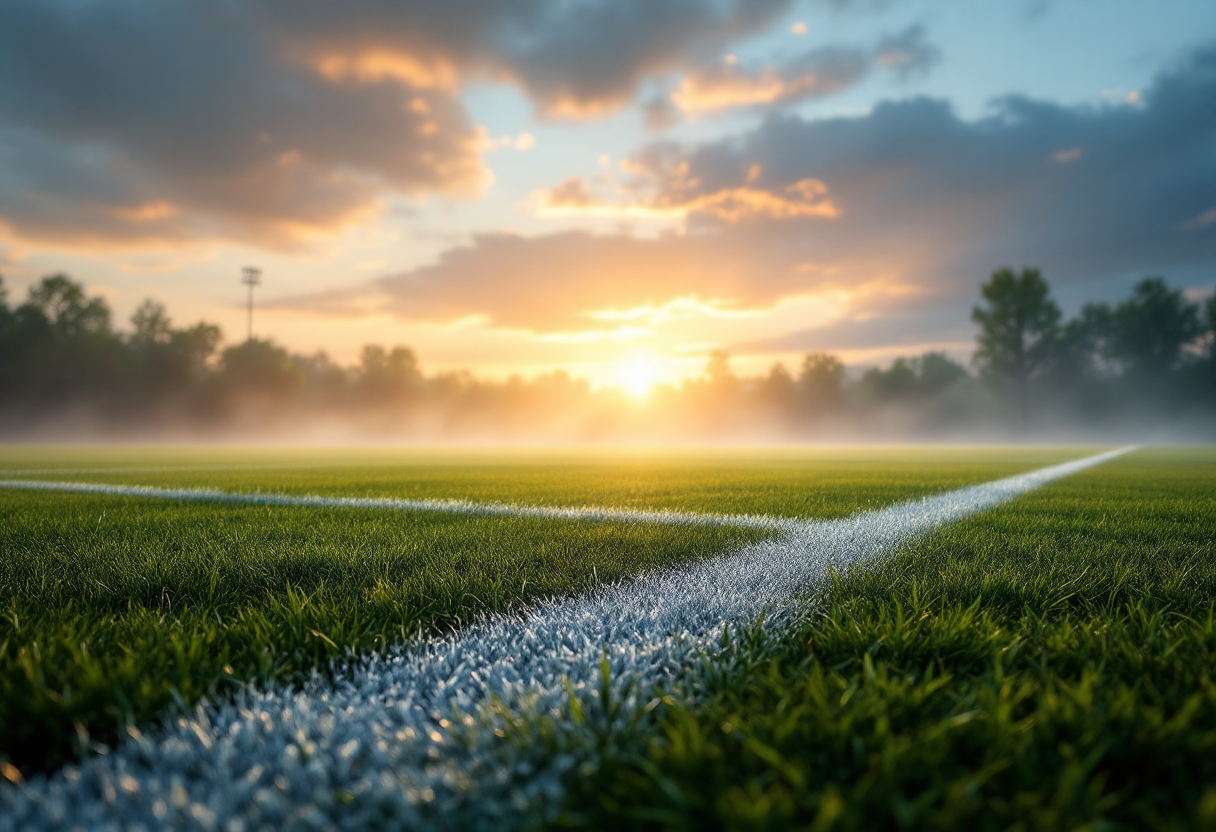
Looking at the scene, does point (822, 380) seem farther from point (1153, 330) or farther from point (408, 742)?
point (408, 742)

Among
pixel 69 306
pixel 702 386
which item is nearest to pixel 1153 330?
pixel 702 386

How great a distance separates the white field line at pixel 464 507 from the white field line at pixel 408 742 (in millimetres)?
2033

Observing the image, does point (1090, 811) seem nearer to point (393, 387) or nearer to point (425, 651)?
point (425, 651)

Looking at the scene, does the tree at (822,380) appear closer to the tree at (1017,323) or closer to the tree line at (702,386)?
the tree line at (702,386)

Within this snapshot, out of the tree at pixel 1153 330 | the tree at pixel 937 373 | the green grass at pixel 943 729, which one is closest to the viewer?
the green grass at pixel 943 729

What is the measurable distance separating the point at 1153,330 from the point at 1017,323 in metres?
15.8

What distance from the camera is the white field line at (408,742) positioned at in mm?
853

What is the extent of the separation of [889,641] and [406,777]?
1012mm

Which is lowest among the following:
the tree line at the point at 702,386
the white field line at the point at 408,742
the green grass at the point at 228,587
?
the white field line at the point at 408,742

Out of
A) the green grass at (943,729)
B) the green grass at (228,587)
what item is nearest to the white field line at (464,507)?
the green grass at (228,587)

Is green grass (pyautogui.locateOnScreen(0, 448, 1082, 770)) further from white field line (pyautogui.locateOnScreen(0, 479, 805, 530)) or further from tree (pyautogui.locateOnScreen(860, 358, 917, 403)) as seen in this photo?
tree (pyautogui.locateOnScreen(860, 358, 917, 403))

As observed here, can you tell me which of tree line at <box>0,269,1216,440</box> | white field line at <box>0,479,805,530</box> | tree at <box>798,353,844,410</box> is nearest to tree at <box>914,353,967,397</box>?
tree line at <box>0,269,1216,440</box>

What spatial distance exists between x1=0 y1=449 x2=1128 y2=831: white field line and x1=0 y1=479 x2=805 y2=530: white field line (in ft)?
6.67

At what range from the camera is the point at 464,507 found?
4.46m
